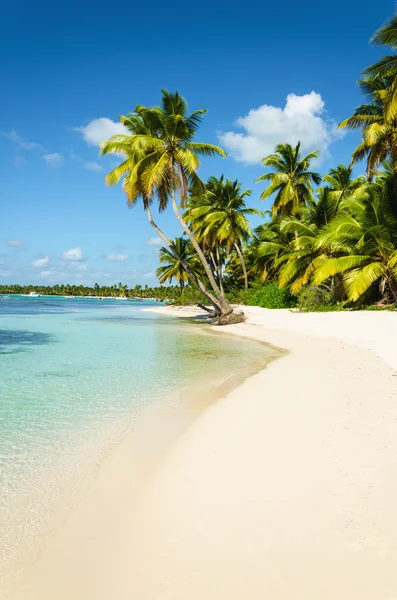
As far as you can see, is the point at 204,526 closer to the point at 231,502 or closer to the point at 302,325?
the point at 231,502

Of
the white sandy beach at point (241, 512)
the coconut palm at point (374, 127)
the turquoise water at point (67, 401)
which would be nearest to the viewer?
the white sandy beach at point (241, 512)

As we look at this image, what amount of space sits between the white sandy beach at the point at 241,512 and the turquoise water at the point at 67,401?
0.32m

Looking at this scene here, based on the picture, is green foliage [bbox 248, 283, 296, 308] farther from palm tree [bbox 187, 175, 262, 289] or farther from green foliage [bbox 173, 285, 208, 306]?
green foliage [bbox 173, 285, 208, 306]

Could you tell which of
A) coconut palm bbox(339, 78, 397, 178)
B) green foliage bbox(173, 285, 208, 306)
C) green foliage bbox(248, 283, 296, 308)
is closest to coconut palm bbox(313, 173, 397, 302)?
coconut palm bbox(339, 78, 397, 178)

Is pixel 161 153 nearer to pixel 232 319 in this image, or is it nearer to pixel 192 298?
pixel 232 319

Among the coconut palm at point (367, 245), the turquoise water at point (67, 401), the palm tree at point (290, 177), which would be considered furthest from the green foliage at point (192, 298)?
the turquoise water at point (67, 401)

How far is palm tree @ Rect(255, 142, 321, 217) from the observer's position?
1193 inches

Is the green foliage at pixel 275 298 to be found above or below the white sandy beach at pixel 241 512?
above

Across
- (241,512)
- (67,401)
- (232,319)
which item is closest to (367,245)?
(232,319)

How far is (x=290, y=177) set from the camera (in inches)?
1206

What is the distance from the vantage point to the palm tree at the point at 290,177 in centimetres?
3031

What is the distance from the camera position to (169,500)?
3.26m

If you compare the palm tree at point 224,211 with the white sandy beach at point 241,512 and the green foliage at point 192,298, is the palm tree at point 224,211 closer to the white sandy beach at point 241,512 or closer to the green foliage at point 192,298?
the green foliage at point 192,298

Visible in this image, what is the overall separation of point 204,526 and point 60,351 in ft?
36.0
